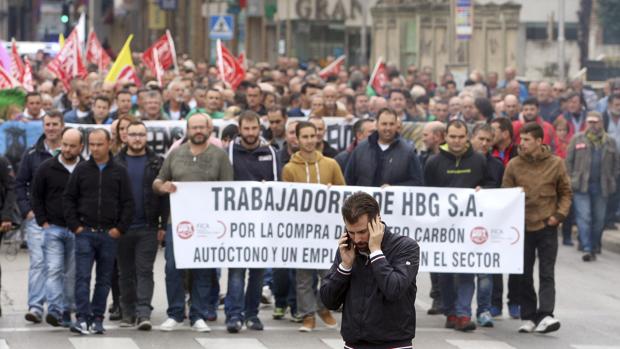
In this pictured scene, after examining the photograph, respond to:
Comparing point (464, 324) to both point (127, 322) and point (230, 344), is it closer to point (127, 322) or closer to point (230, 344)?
point (230, 344)

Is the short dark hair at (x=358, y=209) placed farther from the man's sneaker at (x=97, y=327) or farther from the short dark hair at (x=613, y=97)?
the short dark hair at (x=613, y=97)

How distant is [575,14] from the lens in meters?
57.8

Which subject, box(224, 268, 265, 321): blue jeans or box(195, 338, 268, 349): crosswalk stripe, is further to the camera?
box(224, 268, 265, 321): blue jeans

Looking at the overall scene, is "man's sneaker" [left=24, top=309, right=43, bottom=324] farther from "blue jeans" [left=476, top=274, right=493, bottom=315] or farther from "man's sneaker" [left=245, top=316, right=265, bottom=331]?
"blue jeans" [left=476, top=274, right=493, bottom=315]

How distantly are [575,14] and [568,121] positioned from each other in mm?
35118

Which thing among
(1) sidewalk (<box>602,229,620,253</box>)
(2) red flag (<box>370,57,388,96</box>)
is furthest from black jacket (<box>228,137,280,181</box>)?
(2) red flag (<box>370,57,388,96</box>)

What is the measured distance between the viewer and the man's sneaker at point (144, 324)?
14594 mm

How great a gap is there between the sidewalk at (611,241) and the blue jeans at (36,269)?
903cm

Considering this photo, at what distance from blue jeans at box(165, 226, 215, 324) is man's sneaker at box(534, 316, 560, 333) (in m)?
2.83

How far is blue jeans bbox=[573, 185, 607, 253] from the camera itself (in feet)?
68.5

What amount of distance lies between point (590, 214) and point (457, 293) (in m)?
6.27

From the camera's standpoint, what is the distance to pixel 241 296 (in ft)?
48.2

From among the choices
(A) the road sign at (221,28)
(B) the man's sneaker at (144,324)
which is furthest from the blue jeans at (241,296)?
(A) the road sign at (221,28)

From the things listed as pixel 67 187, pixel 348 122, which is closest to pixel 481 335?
pixel 67 187
